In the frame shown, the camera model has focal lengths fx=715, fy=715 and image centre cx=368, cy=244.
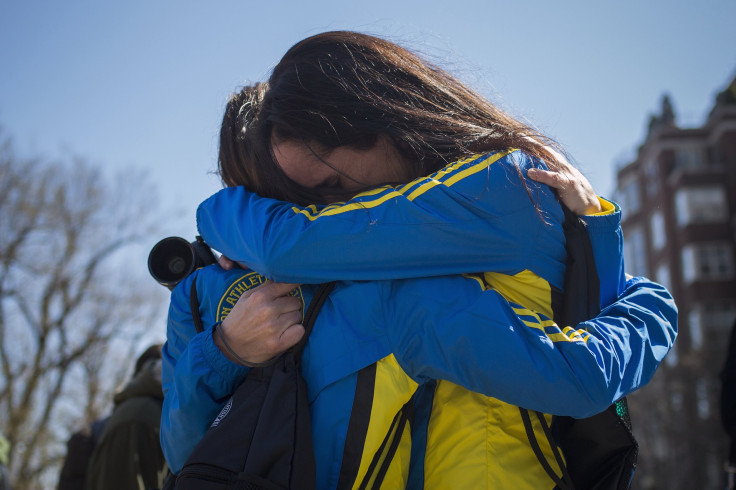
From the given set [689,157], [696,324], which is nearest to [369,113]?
[696,324]

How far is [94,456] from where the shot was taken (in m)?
4.23

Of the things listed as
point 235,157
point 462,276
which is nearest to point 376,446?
point 462,276

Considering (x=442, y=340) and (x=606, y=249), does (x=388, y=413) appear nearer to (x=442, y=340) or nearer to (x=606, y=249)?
(x=442, y=340)

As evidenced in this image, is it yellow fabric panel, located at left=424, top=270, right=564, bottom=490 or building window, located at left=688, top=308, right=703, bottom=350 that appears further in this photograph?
building window, located at left=688, top=308, right=703, bottom=350

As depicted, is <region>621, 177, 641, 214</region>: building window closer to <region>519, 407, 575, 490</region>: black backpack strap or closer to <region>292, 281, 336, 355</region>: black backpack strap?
<region>519, 407, 575, 490</region>: black backpack strap

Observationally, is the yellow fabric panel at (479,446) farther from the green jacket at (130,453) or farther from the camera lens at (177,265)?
the green jacket at (130,453)

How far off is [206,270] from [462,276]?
0.86m

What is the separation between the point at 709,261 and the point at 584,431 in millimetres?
38762

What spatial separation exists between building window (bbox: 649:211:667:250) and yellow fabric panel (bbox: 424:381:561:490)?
40.5m

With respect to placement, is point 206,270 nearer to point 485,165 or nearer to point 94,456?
point 485,165

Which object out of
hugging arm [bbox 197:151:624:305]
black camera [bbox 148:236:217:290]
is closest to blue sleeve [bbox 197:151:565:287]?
hugging arm [bbox 197:151:624:305]

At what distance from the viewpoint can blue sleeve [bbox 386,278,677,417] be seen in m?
1.75

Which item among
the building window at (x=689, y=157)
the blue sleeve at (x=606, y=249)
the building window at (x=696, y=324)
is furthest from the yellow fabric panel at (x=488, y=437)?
the building window at (x=689, y=157)

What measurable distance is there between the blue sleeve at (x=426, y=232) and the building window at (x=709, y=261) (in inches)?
1498
